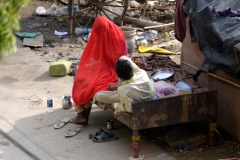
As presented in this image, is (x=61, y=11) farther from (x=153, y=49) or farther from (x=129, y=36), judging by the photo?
(x=129, y=36)

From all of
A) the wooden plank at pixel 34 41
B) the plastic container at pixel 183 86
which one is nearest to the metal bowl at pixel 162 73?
the plastic container at pixel 183 86

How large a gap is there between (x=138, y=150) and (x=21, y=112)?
2323mm

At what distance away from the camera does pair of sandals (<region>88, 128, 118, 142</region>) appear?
257 inches

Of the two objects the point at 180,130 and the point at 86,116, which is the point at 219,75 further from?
the point at 86,116

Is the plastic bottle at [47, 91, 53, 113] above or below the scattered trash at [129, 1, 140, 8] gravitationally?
below

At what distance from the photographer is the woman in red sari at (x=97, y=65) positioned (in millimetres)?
6824

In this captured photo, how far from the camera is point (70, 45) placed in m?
10.8

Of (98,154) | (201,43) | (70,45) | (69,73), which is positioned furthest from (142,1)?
(98,154)

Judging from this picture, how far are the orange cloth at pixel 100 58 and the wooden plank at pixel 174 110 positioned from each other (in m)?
1.06

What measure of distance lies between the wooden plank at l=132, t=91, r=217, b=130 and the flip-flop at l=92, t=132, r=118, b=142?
2.57 ft

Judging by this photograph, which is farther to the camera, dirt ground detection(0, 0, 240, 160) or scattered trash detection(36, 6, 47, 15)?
scattered trash detection(36, 6, 47, 15)

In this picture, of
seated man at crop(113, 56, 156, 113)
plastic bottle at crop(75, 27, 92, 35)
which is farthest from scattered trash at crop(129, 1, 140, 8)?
seated man at crop(113, 56, 156, 113)

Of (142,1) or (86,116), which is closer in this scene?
(86,116)

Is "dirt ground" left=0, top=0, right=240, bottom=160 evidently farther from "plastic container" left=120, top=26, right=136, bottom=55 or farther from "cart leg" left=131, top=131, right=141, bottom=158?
"plastic container" left=120, top=26, right=136, bottom=55
